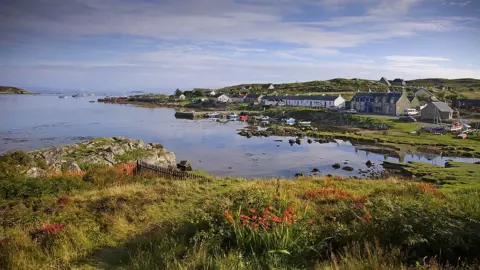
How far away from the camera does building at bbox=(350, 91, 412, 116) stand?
261 feet

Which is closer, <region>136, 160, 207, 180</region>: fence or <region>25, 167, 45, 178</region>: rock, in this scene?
<region>25, 167, 45, 178</region>: rock

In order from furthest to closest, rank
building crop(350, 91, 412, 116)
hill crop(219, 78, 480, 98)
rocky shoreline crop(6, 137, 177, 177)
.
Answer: hill crop(219, 78, 480, 98), building crop(350, 91, 412, 116), rocky shoreline crop(6, 137, 177, 177)

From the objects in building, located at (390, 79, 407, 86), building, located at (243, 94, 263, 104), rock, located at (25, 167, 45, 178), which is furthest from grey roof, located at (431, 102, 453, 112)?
building, located at (390, 79, 407, 86)

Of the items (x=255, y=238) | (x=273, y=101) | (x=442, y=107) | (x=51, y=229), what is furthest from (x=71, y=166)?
(x=273, y=101)

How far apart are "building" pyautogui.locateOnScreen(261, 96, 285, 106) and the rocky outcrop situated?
83.2 m

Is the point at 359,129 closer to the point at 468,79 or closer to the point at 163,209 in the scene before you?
the point at 163,209

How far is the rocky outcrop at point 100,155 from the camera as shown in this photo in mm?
22747

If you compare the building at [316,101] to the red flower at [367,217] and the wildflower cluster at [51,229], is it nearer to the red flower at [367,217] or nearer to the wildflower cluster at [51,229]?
the red flower at [367,217]

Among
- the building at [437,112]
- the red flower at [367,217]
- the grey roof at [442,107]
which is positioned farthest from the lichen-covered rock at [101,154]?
the grey roof at [442,107]

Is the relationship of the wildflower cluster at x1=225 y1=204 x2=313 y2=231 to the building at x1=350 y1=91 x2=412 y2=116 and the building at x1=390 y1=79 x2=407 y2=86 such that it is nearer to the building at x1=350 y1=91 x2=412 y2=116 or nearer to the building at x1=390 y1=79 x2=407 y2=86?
the building at x1=350 y1=91 x2=412 y2=116

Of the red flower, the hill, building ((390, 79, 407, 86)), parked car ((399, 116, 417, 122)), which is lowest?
parked car ((399, 116, 417, 122))

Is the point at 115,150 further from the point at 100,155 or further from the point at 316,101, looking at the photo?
the point at 316,101

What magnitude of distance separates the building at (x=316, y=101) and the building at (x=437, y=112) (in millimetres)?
25169

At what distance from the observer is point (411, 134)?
56625 millimetres
